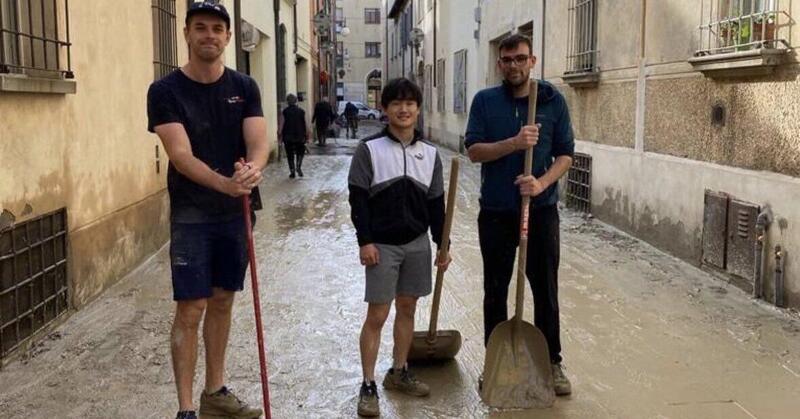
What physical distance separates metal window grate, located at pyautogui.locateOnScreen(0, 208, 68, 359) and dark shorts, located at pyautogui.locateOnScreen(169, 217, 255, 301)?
147 cm

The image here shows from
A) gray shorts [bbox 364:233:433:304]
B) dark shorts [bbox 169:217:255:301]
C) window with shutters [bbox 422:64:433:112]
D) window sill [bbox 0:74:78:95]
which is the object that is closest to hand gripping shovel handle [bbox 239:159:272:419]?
dark shorts [bbox 169:217:255:301]

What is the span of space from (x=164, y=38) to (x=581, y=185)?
5016mm

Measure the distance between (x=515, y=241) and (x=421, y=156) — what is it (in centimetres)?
66

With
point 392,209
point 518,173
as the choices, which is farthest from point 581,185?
point 392,209

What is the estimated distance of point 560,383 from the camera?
12.6 feet

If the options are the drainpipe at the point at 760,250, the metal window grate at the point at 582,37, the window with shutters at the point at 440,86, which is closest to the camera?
the drainpipe at the point at 760,250

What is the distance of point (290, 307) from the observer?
5406 mm

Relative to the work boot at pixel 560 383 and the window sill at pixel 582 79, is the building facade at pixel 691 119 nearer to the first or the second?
the window sill at pixel 582 79

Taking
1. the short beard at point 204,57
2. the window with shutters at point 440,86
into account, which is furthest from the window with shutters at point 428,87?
the short beard at point 204,57

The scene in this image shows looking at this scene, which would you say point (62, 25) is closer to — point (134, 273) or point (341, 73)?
point (134, 273)

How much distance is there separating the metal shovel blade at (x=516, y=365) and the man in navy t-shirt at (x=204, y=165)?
1.24 m

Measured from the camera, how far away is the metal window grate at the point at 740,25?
527 cm

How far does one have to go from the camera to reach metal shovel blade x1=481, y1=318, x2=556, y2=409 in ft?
12.2

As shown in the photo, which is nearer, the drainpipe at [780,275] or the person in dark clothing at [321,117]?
the drainpipe at [780,275]
